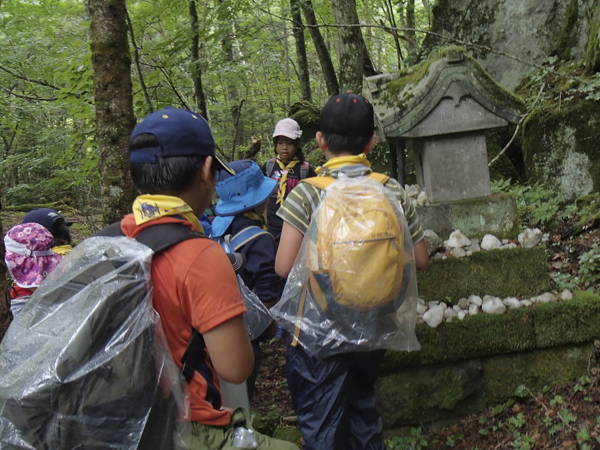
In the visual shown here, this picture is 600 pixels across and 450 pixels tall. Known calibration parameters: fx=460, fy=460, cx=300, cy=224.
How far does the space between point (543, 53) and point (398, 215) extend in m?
7.53

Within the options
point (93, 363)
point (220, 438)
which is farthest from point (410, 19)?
point (93, 363)

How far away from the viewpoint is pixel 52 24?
805cm

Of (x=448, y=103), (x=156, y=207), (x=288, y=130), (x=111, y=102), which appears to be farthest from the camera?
(x=288, y=130)

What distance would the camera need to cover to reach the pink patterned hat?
3.26m

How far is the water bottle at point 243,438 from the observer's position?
1.51 metres

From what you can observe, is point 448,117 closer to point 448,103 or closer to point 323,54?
point 448,103

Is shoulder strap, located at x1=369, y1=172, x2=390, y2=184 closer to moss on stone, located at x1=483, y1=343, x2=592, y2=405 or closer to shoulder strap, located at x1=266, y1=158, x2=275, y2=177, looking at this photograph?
moss on stone, located at x1=483, y1=343, x2=592, y2=405

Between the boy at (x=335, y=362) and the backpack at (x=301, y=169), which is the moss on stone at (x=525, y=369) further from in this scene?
the backpack at (x=301, y=169)

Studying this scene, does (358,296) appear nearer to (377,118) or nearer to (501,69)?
(377,118)

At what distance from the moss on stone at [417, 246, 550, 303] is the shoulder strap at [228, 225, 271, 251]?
5.46 ft

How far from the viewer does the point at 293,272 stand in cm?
232

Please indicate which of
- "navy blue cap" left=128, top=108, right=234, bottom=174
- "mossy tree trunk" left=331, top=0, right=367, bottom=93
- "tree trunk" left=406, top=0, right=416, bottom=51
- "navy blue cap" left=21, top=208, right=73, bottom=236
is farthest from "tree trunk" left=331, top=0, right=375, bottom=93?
"navy blue cap" left=128, top=108, right=234, bottom=174

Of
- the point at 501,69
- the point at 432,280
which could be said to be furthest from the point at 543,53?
the point at 432,280

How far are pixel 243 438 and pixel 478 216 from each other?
3.35 meters
